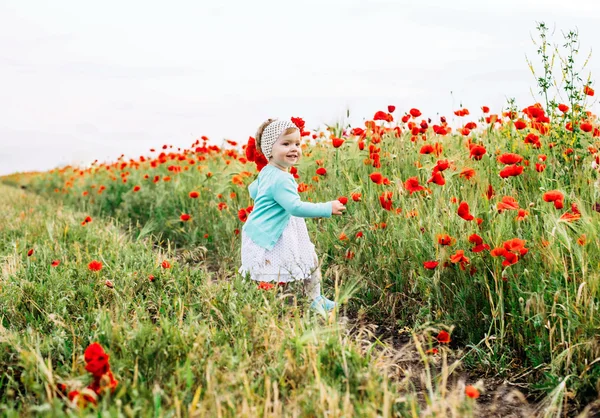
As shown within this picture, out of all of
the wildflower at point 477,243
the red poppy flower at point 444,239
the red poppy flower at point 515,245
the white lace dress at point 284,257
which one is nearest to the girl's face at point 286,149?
the white lace dress at point 284,257

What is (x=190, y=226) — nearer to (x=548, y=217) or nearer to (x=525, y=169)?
(x=525, y=169)

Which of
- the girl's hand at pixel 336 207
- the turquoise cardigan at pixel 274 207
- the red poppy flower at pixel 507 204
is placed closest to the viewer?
the red poppy flower at pixel 507 204

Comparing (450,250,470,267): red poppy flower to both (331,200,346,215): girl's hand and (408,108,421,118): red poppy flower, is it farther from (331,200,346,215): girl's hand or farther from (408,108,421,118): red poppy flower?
(408,108,421,118): red poppy flower

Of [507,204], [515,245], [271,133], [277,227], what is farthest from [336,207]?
[515,245]

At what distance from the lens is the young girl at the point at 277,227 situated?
379 cm

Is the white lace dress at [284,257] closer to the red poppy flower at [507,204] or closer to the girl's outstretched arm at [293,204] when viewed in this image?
the girl's outstretched arm at [293,204]

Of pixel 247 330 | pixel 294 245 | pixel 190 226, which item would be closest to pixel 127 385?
pixel 247 330

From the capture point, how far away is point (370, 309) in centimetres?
379

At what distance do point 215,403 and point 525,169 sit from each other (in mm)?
3220

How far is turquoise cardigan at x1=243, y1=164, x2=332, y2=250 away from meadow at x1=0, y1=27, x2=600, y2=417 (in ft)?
1.01

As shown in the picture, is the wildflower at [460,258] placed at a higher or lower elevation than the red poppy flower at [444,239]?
lower

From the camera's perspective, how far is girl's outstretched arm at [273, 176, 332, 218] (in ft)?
11.8

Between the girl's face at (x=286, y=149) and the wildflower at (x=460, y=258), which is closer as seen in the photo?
the wildflower at (x=460, y=258)

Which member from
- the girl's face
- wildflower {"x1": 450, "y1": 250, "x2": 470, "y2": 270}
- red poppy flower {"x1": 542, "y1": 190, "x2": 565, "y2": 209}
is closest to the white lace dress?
the girl's face
